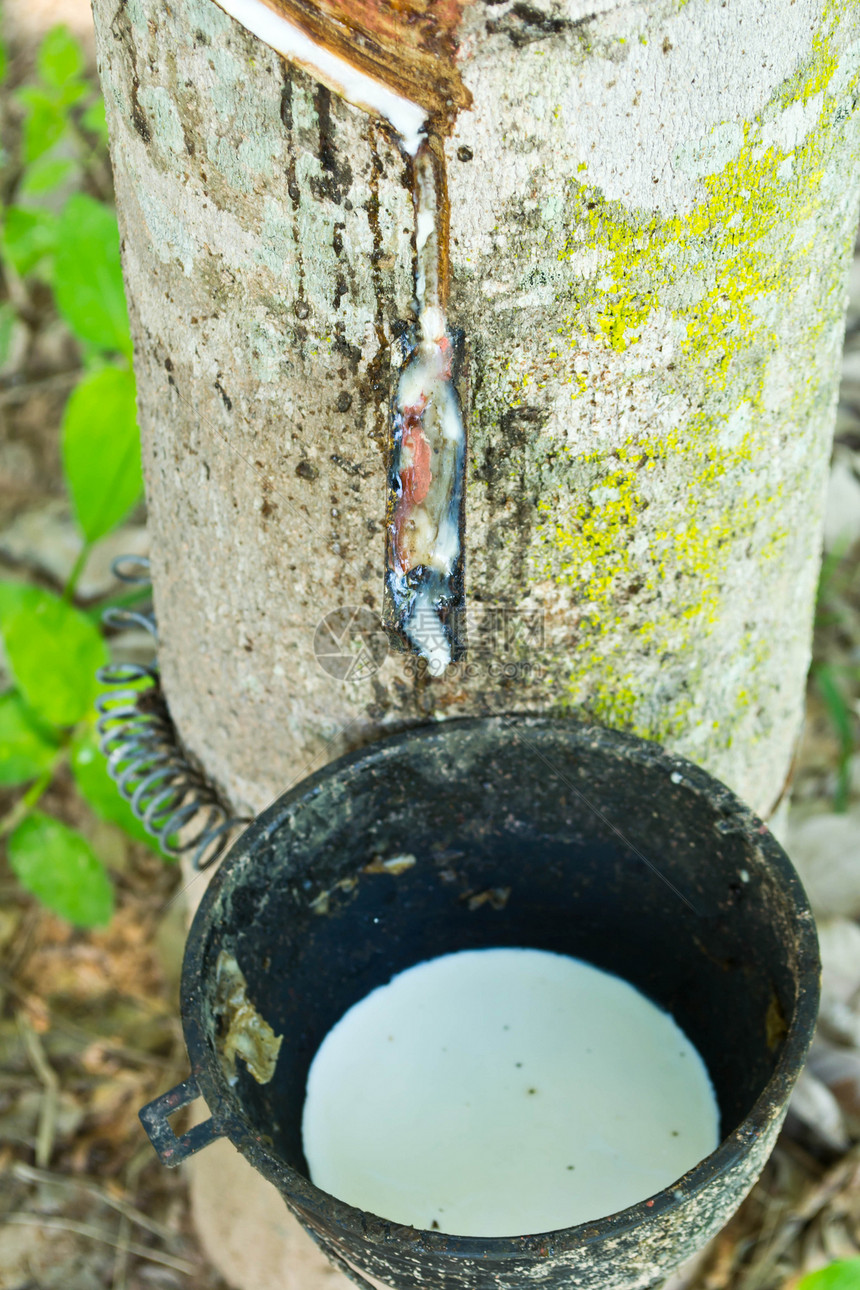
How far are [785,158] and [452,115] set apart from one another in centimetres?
28

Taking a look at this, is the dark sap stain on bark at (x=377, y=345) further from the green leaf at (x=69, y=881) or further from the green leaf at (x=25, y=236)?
the green leaf at (x=25, y=236)

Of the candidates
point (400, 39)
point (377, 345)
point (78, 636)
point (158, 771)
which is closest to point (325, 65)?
point (400, 39)

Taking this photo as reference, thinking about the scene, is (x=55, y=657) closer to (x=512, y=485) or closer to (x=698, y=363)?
(x=512, y=485)

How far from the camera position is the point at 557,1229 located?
1005 mm

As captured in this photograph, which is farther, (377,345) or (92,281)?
(92,281)

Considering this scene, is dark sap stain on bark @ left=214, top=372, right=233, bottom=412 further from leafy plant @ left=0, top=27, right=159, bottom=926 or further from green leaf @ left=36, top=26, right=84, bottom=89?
green leaf @ left=36, top=26, right=84, bottom=89

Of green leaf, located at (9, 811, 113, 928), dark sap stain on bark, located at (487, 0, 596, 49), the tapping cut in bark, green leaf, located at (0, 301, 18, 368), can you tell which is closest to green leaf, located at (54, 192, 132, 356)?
green leaf, located at (9, 811, 113, 928)

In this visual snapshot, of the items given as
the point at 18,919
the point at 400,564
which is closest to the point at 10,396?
the point at 18,919

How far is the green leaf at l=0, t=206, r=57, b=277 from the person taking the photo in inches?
116

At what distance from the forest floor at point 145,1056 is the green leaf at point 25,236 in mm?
756

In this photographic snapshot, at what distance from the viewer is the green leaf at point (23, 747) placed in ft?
6.41

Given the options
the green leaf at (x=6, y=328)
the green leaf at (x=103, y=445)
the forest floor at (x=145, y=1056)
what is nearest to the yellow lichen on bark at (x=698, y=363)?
the forest floor at (x=145, y=1056)

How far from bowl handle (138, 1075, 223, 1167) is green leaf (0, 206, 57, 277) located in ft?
8.24

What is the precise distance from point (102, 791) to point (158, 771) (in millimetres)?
528
